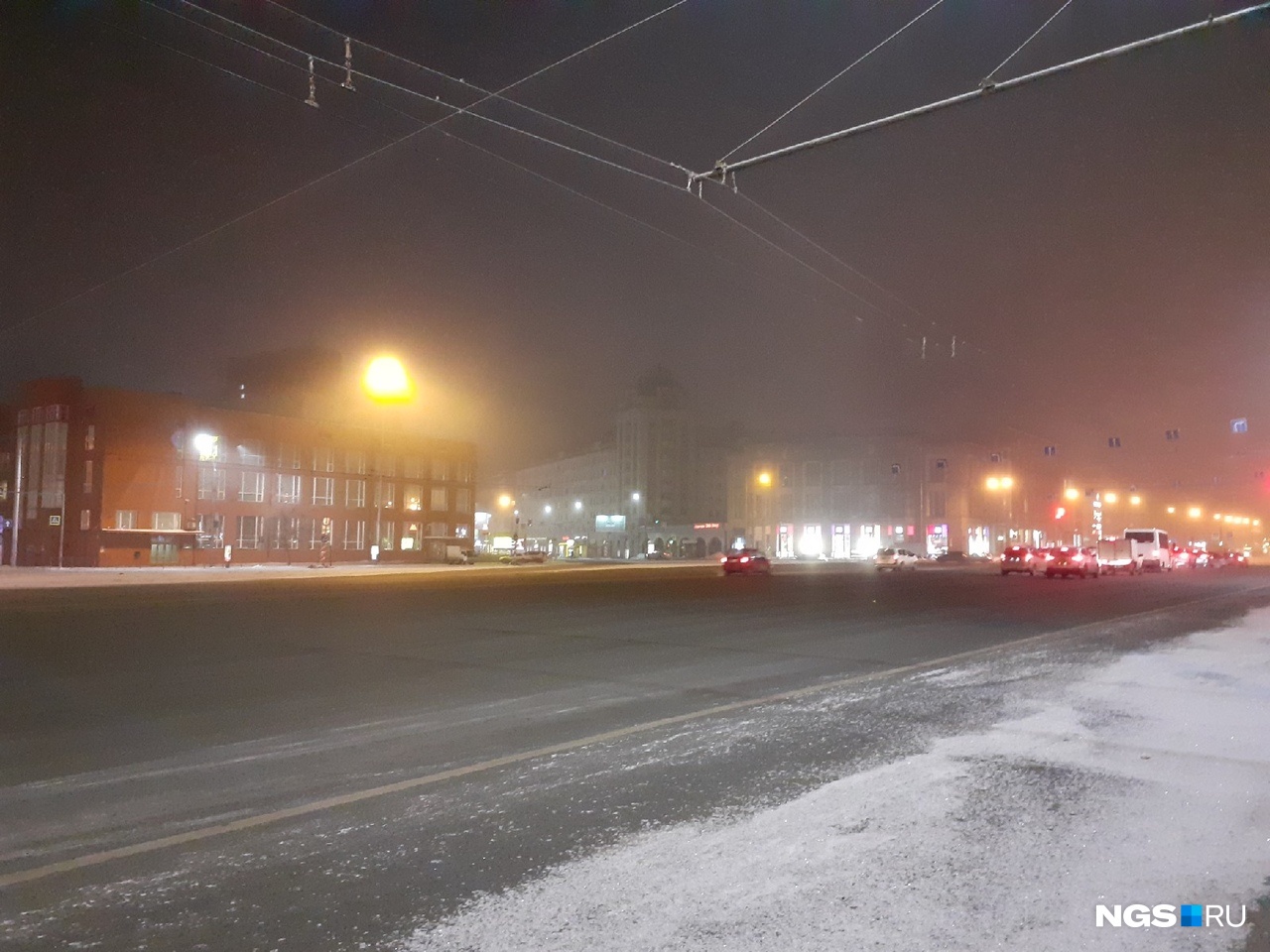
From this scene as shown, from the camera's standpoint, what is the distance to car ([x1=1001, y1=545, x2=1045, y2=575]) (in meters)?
52.2

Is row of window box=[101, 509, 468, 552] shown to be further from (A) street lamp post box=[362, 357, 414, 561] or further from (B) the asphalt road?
(B) the asphalt road

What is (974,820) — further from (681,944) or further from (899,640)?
(899,640)

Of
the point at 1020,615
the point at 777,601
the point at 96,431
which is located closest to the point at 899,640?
the point at 1020,615

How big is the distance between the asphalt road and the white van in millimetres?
45512

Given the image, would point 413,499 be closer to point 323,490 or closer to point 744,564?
point 323,490

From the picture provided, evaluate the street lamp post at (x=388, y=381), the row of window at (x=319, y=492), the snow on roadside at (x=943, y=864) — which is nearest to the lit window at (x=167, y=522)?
the row of window at (x=319, y=492)

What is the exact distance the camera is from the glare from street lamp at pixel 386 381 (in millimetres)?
31562

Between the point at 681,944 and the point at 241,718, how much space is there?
6.51m

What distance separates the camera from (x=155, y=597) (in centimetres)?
2698

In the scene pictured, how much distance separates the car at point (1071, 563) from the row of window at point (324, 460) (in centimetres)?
4349

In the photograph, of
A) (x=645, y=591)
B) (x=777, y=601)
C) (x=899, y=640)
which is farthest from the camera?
(x=645, y=591)

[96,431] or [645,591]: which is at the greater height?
[96,431]

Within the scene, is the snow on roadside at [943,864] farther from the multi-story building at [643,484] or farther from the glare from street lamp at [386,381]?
the multi-story building at [643,484]

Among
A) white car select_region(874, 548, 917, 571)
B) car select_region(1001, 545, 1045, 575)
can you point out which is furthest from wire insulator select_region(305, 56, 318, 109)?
white car select_region(874, 548, 917, 571)
